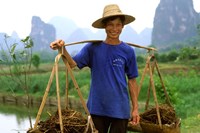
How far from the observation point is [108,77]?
199 centimetres

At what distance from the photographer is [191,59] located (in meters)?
20.4

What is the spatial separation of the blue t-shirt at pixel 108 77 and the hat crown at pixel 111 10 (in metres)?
0.17

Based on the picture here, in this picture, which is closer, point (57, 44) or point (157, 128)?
point (57, 44)

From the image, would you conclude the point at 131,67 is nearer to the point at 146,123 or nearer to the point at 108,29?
the point at 108,29

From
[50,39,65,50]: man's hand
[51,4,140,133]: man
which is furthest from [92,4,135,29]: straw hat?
[50,39,65,50]: man's hand

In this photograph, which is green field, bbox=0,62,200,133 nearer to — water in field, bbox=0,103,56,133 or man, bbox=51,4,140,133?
water in field, bbox=0,103,56,133

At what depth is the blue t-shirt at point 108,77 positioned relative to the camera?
1992mm

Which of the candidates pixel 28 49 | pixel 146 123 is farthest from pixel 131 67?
pixel 28 49

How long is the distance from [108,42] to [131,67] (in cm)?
21

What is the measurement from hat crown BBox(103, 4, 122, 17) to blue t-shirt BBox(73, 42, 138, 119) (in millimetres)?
170

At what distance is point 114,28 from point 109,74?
0.26 metres

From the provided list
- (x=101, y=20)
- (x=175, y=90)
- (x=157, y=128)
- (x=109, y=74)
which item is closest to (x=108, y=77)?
(x=109, y=74)

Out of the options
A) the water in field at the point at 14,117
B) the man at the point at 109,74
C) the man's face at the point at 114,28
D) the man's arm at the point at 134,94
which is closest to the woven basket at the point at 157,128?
the man's arm at the point at 134,94

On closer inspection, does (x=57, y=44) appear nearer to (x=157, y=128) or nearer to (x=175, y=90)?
(x=157, y=128)
